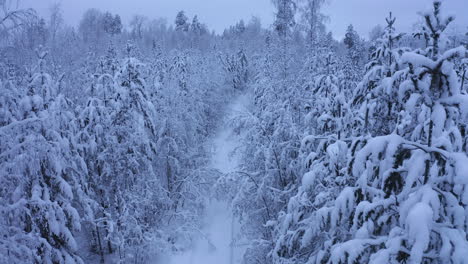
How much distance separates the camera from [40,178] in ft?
25.5

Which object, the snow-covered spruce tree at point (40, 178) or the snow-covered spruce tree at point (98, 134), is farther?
the snow-covered spruce tree at point (98, 134)

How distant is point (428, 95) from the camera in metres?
3.29

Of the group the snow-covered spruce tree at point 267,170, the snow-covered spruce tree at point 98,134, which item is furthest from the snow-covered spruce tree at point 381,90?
the snow-covered spruce tree at point 98,134

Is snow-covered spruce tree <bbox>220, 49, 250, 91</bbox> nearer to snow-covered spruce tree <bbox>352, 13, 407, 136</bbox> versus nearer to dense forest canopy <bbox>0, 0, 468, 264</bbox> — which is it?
dense forest canopy <bbox>0, 0, 468, 264</bbox>

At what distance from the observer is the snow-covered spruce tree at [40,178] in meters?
5.46

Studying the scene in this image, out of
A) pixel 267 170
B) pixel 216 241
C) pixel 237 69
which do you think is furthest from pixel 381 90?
pixel 237 69

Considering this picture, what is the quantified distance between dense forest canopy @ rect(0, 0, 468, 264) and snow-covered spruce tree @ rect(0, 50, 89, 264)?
0.04m

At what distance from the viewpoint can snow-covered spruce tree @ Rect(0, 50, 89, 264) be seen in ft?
17.9

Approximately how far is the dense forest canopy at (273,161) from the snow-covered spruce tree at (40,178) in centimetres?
4

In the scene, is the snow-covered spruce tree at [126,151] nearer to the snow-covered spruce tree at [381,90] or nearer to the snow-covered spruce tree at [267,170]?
the snow-covered spruce tree at [267,170]

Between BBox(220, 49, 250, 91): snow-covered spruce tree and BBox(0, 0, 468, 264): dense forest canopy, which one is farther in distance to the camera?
BBox(220, 49, 250, 91): snow-covered spruce tree

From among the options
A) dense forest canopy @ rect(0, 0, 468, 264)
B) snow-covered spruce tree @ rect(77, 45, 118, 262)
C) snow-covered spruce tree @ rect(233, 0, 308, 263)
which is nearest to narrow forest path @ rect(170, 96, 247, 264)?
dense forest canopy @ rect(0, 0, 468, 264)

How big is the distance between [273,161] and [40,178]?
702 centimetres

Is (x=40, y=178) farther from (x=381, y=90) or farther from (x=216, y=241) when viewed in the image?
(x=216, y=241)
